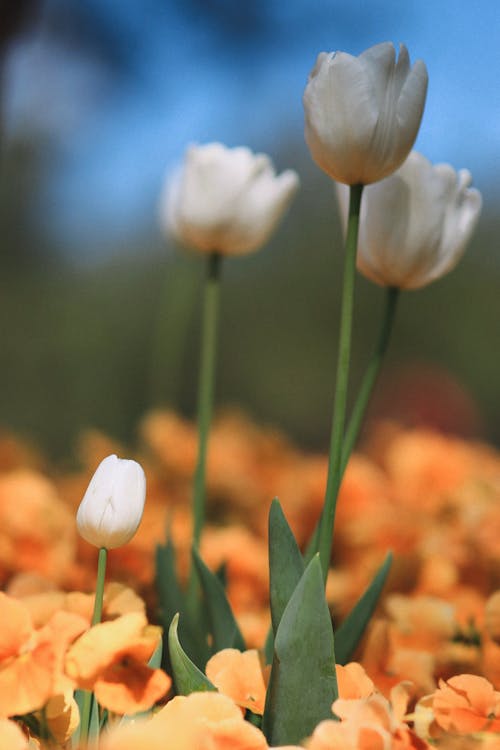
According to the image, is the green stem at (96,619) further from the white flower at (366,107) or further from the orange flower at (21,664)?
the white flower at (366,107)

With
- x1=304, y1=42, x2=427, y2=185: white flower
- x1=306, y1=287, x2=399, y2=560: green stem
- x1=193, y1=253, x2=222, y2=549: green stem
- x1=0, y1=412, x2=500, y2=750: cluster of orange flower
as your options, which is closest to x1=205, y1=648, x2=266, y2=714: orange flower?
x1=0, y1=412, x2=500, y2=750: cluster of orange flower

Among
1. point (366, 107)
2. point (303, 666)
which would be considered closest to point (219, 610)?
Result: point (303, 666)

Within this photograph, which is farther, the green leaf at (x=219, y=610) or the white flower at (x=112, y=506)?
the green leaf at (x=219, y=610)

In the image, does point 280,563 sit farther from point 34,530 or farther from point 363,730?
point 34,530

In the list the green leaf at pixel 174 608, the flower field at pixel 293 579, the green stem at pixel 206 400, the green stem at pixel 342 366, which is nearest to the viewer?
the flower field at pixel 293 579

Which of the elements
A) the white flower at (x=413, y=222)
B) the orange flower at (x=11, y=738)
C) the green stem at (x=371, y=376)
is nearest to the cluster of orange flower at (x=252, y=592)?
the orange flower at (x=11, y=738)

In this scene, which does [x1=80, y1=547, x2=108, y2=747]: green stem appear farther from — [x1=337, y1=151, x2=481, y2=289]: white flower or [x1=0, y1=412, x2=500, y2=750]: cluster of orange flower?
[x1=337, y1=151, x2=481, y2=289]: white flower

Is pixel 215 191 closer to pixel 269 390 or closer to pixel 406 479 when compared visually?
pixel 406 479
